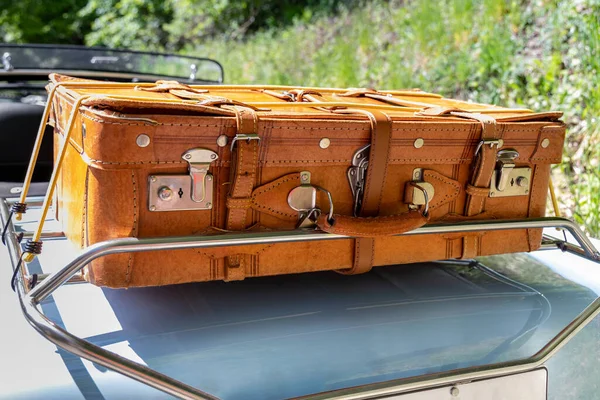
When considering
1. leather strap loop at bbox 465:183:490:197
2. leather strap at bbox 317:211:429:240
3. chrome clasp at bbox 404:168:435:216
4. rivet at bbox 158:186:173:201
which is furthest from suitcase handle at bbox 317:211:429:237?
rivet at bbox 158:186:173:201

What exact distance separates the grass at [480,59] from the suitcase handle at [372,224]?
2.55 m

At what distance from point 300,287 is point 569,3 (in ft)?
15.4

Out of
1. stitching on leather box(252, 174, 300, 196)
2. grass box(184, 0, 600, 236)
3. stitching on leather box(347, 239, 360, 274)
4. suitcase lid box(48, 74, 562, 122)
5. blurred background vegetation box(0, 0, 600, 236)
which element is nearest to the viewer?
suitcase lid box(48, 74, 562, 122)

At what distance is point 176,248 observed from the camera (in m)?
1.42

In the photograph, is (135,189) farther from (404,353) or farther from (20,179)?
(20,179)

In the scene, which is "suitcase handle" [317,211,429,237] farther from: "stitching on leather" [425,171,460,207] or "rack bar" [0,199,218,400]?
"rack bar" [0,199,218,400]

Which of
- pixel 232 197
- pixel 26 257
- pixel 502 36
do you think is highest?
pixel 502 36

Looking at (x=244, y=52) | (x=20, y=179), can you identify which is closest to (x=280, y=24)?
(x=244, y=52)

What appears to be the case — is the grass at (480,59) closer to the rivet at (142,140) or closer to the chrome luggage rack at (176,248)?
the chrome luggage rack at (176,248)

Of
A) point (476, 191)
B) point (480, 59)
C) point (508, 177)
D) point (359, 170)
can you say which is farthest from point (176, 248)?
point (480, 59)

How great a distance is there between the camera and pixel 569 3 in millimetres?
5621

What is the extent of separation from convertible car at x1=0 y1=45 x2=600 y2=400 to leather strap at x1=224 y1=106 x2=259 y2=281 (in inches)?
5.8

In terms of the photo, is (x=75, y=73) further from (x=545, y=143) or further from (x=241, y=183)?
(x=545, y=143)

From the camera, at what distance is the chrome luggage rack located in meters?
1.25
